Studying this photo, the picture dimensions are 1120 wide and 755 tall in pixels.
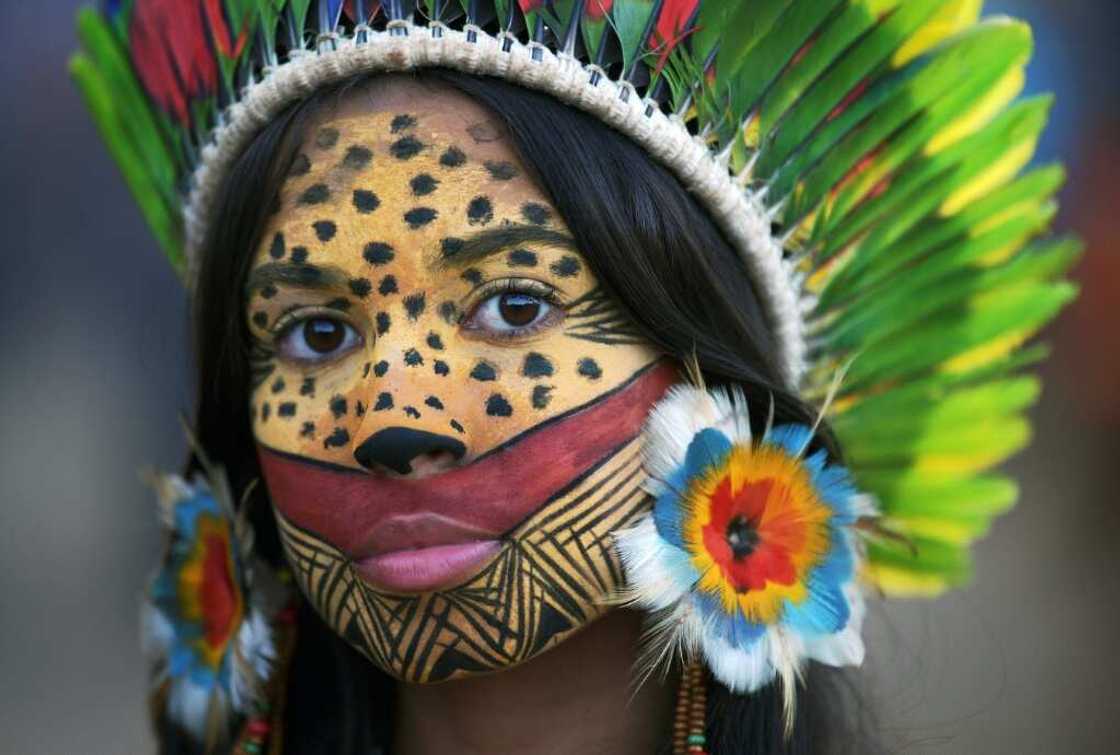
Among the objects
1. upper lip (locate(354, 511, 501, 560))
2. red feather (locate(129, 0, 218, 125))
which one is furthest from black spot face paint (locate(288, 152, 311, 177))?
upper lip (locate(354, 511, 501, 560))

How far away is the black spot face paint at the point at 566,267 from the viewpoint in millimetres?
1929

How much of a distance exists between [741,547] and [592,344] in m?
0.40

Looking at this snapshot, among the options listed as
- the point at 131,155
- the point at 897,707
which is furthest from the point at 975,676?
the point at 131,155

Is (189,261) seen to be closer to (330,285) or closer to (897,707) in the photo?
(330,285)

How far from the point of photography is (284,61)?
2146 mm

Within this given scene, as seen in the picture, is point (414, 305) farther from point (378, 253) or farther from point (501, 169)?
point (501, 169)

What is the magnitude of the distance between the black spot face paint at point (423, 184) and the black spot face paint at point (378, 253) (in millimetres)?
93

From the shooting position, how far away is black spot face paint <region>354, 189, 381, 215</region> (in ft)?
6.38

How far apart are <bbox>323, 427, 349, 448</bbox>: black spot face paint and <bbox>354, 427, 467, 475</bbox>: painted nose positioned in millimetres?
91

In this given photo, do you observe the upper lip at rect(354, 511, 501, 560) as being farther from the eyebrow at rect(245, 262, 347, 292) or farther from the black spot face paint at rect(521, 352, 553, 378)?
Result: the eyebrow at rect(245, 262, 347, 292)

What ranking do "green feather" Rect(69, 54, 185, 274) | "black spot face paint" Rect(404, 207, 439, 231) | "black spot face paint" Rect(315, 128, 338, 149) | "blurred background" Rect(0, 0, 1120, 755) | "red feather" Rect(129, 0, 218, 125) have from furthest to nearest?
"blurred background" Rect(0, 0, 1120, 755), "green feather" Rect(69, 54, 185, 274), "red feather" Rect(129, 0, 218, 125), "black spot face paint" Rect(315, 128, 338, 149), "black spot face paint" Rect(404, 207, 439, 231)

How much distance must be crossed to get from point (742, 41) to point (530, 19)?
0.38 metres

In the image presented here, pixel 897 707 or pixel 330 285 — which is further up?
pixel 330 285

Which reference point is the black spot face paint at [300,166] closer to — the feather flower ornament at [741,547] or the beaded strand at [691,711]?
the feather flower ornament at [741,547]
